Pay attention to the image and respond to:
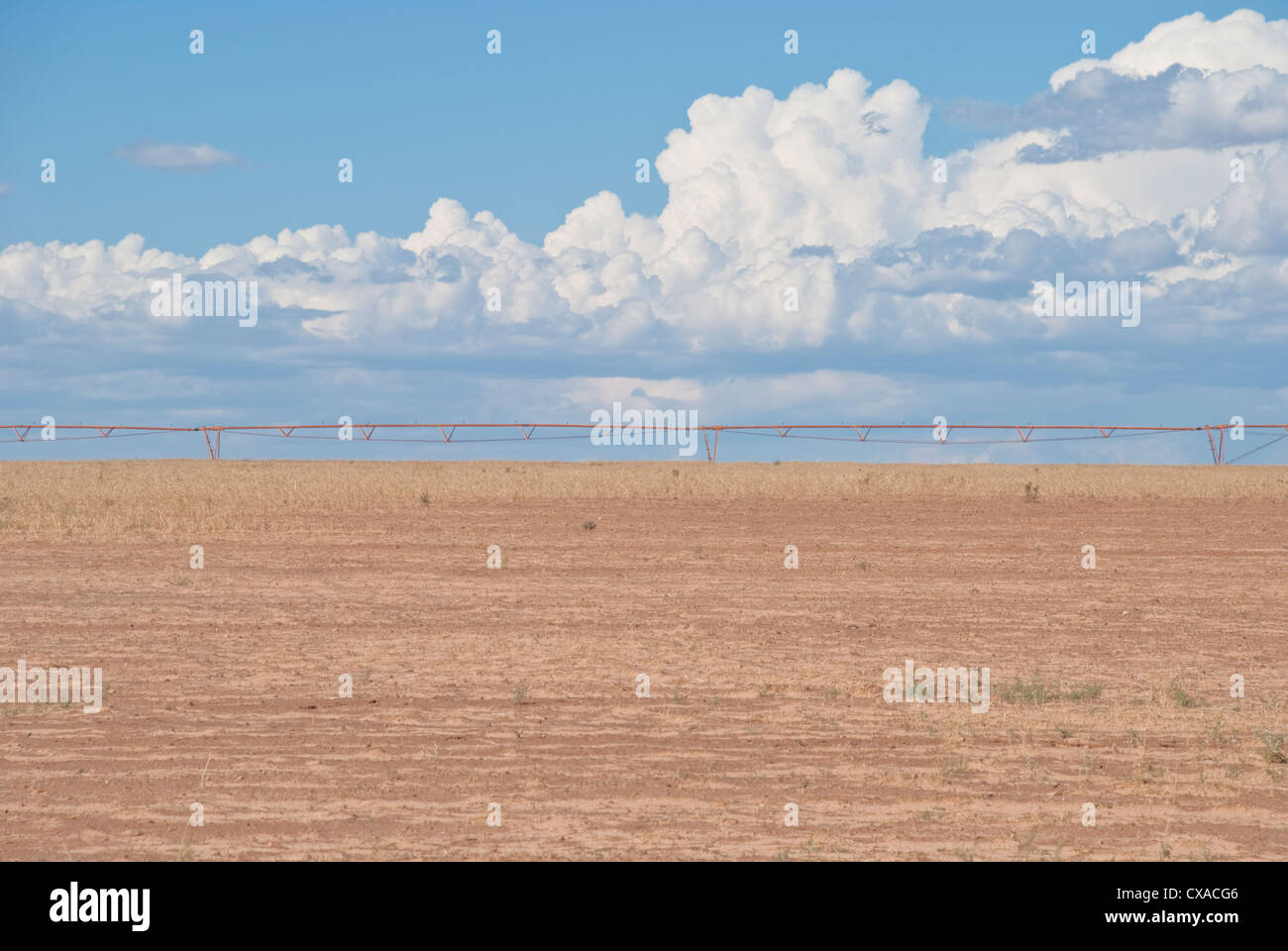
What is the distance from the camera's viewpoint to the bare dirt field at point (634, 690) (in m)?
8.62

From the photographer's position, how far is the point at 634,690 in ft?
41.9

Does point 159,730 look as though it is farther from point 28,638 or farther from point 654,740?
point 28,638

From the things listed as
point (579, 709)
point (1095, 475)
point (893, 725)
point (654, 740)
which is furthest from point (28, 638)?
point (1095, 475)

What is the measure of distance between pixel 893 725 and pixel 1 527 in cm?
2161

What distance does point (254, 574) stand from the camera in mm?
21125

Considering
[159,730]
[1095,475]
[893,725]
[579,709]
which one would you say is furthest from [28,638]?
[1095,475]

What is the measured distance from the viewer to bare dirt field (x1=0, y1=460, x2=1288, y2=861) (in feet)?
28.3

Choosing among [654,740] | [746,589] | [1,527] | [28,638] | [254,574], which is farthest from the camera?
[1,527]

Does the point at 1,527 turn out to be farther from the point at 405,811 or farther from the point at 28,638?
the point at 405,811

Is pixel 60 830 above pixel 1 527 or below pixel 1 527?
below

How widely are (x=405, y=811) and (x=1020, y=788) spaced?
162 inches
